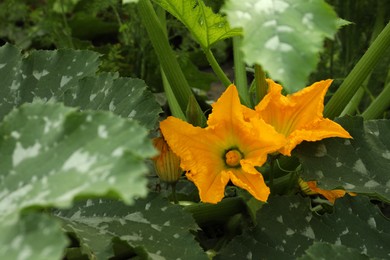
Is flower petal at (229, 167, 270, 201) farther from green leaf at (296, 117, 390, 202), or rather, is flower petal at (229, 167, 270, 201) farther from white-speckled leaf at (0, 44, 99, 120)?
white-speckled leaf at (0, 44, 99, 120)

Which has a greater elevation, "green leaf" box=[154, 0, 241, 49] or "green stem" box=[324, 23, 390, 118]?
"green leaf" box=[154, 0, 241, 49]

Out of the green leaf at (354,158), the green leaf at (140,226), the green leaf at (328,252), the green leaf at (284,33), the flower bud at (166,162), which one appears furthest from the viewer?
the flower bud at (166,162)

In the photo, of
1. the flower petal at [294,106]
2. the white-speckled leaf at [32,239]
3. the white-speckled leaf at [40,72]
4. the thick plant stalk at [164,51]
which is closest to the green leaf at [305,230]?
the flower petal at [294,106]

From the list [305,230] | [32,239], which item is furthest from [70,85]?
[32,239]

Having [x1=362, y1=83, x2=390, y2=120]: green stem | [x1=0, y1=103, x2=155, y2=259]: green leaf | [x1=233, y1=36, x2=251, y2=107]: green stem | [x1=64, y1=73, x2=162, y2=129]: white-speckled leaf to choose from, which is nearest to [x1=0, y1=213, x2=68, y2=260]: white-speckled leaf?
[x1=0, y1=103, x2=155, y2=259]: green leaf

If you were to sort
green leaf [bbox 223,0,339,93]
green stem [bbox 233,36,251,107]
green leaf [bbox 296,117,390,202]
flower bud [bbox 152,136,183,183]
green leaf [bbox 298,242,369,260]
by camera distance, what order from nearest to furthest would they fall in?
1. green leaf [bbox 223,0,339,93]
2. green leaf [bbox 298,242,369,260]
3. green leaf [bbox 296,117,390,202]
4. flower bud [bbox 152,136,183,183]
5. green stem [bbox 233,36,251,107]

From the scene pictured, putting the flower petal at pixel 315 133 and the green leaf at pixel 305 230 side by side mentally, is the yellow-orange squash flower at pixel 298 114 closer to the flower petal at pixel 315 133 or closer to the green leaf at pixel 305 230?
the flower petal at pixel 315 133

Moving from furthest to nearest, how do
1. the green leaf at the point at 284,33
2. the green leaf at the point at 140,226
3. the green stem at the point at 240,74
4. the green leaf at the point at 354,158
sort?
1. the green stem at the point at 240,74
2. the green leaf at the point at 354,158
3. the green leaf at the point at 140,226
4. the green leaf at the point at 284,33
